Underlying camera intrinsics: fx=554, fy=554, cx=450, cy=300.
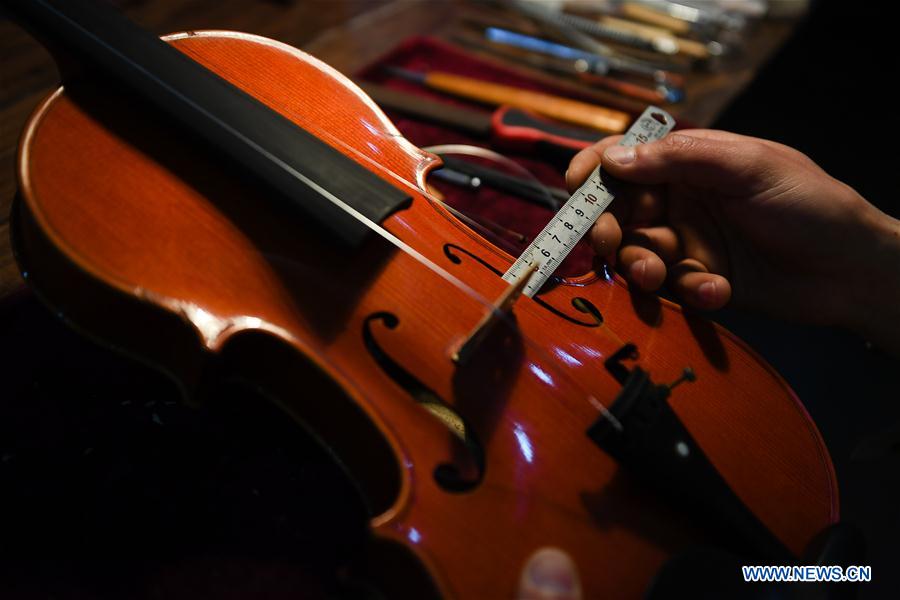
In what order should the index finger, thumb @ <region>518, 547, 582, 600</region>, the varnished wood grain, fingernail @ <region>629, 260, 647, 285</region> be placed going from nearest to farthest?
thumb @ <region>518, 547, 582, 600</region> < fingernail @ <region>629, 260, 647, 285</region> < the index finger < the varnished wood grain

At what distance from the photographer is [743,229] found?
107 centimetres

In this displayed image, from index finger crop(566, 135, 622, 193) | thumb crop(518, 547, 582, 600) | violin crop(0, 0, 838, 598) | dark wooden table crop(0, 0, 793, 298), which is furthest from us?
dark wooden table crop(0, 0, 793, 298)

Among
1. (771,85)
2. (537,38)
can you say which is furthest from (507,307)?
(771,85)

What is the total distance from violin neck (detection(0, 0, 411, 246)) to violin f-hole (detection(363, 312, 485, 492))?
13cm

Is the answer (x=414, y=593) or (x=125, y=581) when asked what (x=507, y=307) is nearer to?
(x=414, y=593)

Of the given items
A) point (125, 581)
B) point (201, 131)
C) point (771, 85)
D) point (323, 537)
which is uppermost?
point (771, 85)

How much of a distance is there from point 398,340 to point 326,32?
1.42 meters

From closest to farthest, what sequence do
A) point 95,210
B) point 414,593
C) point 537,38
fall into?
1. point 414,593
2. point 95,210
3. point 537,38

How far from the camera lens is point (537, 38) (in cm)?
199

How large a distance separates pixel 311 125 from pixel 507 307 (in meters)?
0.48

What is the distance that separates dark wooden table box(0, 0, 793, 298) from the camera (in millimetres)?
1366

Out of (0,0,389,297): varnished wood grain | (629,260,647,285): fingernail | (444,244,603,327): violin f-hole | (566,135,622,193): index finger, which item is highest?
(566,135,622,193): index finger

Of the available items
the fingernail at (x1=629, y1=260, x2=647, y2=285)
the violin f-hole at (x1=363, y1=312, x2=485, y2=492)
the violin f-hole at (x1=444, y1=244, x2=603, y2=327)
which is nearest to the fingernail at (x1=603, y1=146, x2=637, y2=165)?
the fingernail at (x1=629, y1=260, x2=647, y2=285)

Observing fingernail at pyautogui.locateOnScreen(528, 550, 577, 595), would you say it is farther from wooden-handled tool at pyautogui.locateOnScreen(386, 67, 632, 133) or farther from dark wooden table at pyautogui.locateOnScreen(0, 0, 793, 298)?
dark wooden table at pyautogui.locateOnScreen(0, 0, 793, 298)
